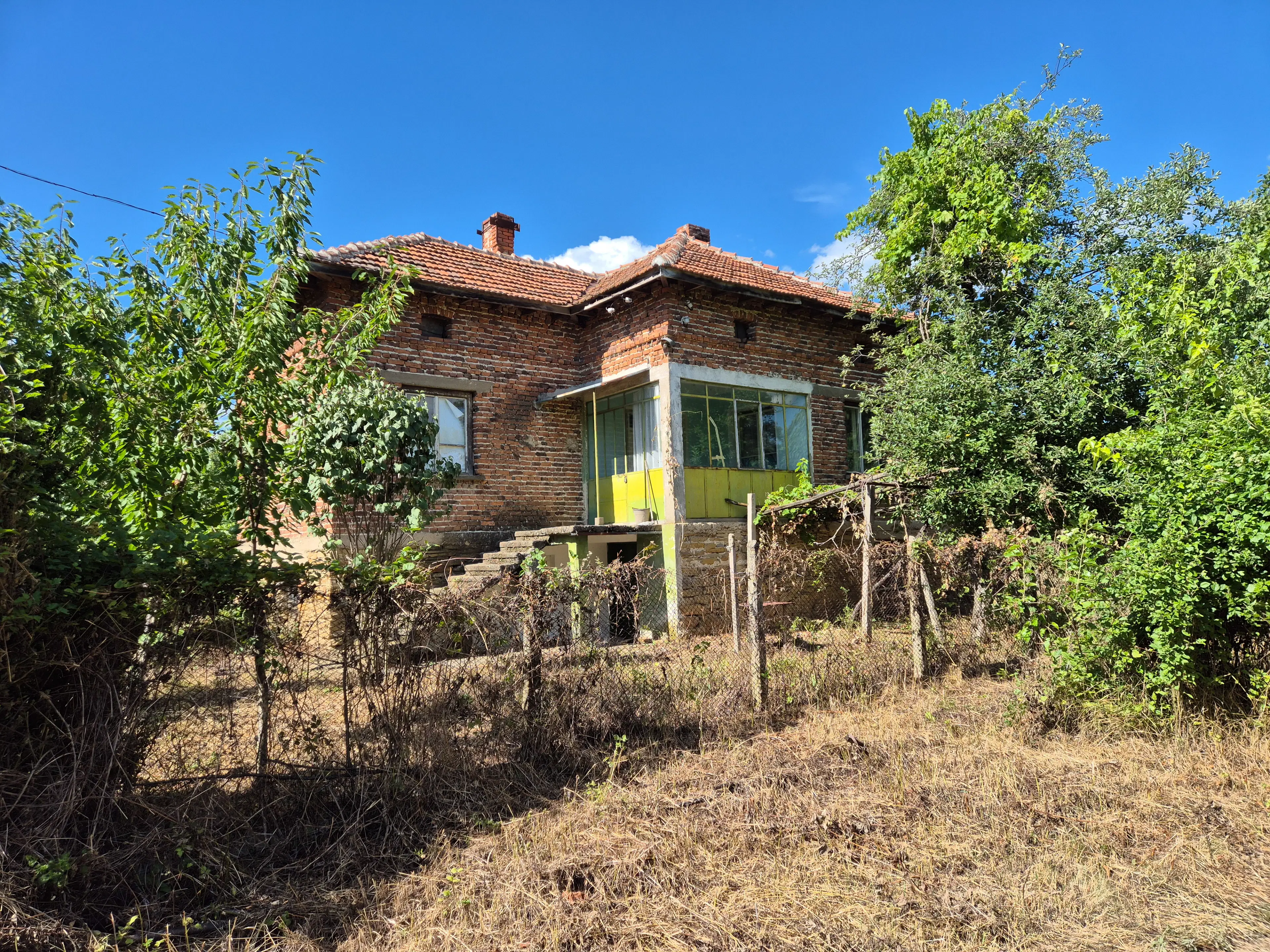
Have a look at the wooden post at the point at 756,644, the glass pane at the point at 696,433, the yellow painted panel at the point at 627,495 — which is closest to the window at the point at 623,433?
the yellow painted panel at the point at 627,495

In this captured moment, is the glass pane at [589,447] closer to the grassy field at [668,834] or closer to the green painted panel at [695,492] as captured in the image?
the green painted panel at [695,492]

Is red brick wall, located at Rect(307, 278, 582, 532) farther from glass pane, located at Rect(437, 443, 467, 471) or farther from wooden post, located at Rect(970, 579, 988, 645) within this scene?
wooden post, located at Rect(970, 579, 988, 645)

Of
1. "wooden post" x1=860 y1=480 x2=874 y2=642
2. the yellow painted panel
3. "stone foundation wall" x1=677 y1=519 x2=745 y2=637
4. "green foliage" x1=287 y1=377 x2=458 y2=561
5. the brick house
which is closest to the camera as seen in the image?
"wooden post" x1=860 y1=480 x2=874 y2=642

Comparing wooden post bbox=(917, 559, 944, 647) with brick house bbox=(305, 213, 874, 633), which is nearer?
wooden post bbox=(917, 559, 944, 647)

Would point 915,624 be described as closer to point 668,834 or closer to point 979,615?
point 979,615

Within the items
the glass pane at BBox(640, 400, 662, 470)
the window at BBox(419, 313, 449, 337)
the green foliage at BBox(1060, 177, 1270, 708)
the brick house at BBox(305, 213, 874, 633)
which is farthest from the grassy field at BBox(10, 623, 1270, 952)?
the window at BBox(419, 313, 449, 337)

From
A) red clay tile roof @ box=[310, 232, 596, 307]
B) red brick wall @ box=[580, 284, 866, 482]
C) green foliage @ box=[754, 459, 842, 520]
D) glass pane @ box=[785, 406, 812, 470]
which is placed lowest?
green foliage @ box=[754, 459, 842, 520]

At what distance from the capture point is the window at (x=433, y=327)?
12203 mm

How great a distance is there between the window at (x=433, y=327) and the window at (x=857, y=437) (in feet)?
25.6

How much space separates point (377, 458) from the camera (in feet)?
30.5

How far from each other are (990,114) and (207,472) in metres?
12.7

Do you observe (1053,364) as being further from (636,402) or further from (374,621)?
(374,621)

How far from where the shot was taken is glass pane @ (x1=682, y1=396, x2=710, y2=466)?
40.8 ft

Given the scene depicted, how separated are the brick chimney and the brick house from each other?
37.6 inches
